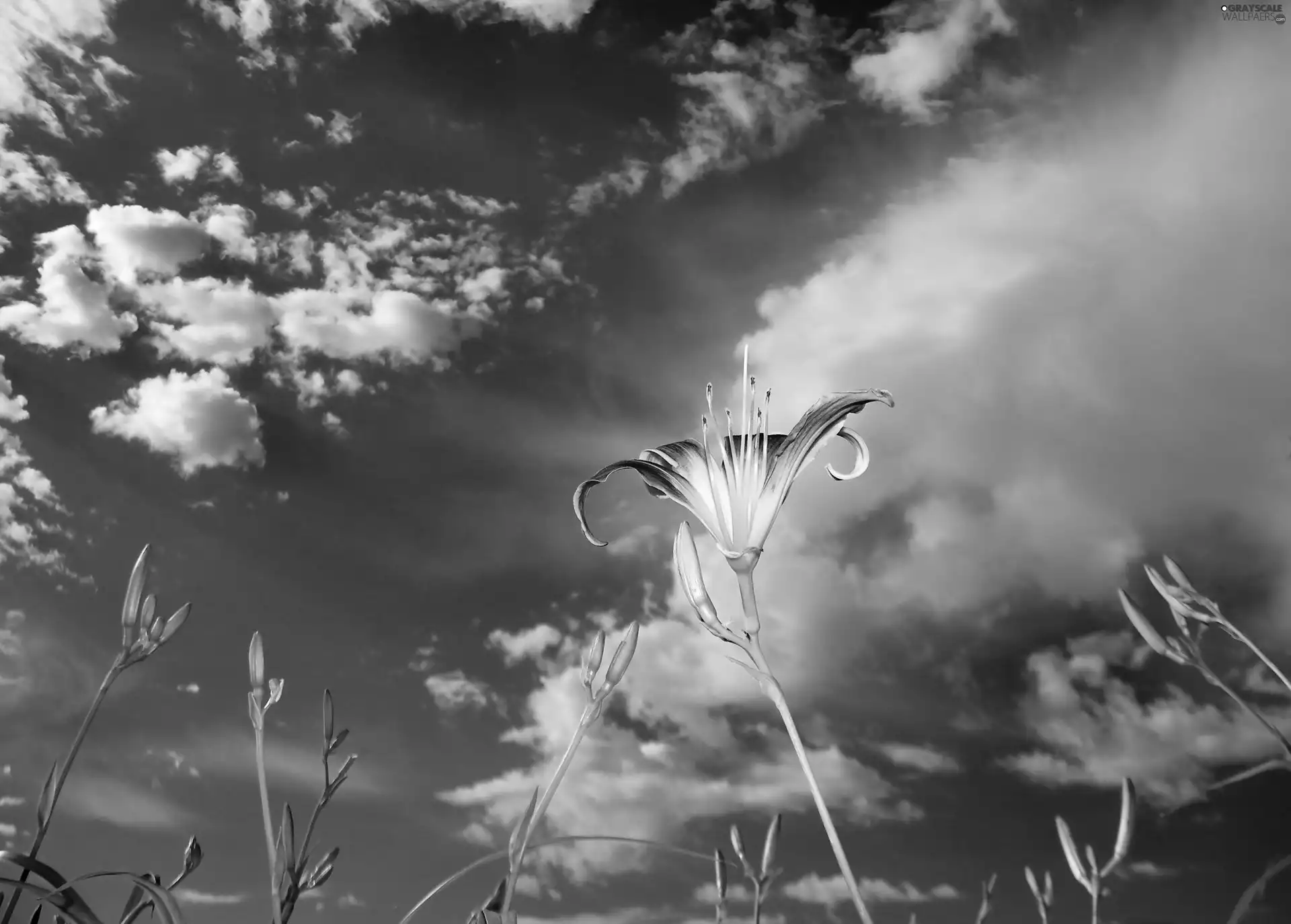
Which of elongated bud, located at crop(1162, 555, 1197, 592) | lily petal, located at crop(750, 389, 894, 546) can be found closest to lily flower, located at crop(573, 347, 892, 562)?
lily petal, located at crop(750, 389, 894, 546)

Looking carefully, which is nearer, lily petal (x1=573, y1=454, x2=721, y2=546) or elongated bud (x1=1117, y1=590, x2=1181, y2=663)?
elongated bud (x1=1117, y1=590, x2=1181, y2=663)

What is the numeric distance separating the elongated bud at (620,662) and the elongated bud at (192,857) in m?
1.04

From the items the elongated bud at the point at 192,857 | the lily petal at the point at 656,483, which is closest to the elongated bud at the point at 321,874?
the elongated bud at the point at 192,857

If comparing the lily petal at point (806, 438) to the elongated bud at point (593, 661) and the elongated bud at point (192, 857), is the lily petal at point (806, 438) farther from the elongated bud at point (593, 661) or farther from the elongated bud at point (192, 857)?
the elongated bud at point (192, 857)

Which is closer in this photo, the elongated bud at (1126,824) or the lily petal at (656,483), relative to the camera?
the elongated bud at (1126,824)

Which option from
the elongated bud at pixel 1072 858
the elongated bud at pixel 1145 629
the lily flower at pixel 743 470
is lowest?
the elongated bud at pixel 1072 858

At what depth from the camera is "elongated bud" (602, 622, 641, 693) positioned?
182 cm

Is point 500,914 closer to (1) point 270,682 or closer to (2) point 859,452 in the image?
(1) point 270,682

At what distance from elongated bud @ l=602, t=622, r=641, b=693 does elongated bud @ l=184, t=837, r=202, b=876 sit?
3.40 ft

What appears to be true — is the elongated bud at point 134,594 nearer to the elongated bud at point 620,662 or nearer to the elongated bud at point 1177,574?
the elongated bud at point 620,662

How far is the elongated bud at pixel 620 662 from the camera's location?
182cm

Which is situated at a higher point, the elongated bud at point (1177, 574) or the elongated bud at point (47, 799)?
the elongated bud at point (1177, 574)

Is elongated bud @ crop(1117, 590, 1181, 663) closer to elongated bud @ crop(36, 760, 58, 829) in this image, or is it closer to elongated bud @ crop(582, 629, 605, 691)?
elongated bud @ crop(582, 629, 605, 691)

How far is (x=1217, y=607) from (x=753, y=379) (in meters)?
1.17
